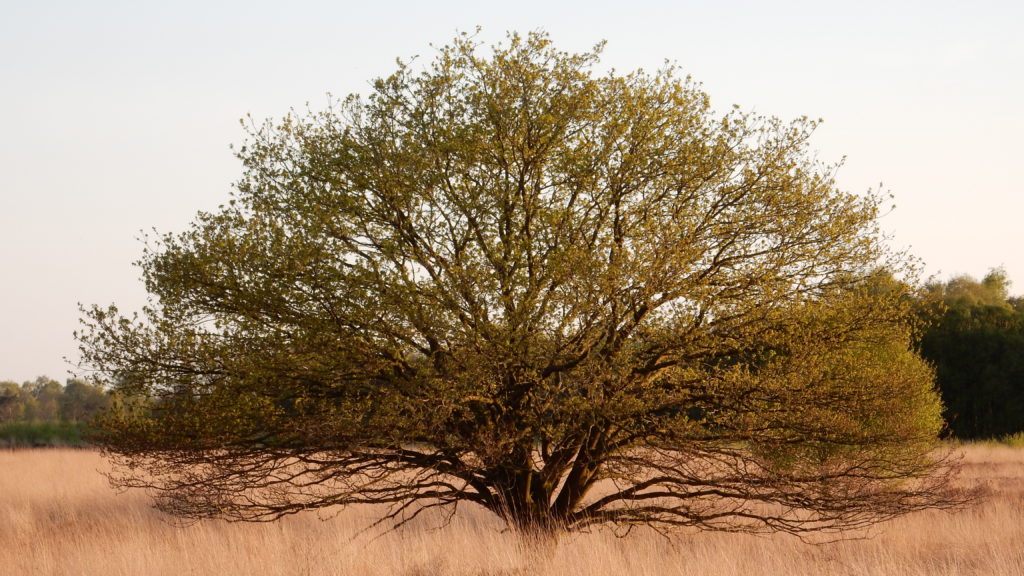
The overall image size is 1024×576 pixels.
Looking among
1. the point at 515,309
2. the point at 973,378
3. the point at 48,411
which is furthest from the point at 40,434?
the point at 48,411

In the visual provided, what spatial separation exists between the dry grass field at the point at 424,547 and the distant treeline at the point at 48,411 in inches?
88.2

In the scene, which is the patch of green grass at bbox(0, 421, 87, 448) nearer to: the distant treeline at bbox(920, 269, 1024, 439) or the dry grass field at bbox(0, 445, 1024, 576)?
the dry grass field at bbox(0, 445, 1024, 576)

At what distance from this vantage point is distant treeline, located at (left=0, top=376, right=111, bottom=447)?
42.9 m

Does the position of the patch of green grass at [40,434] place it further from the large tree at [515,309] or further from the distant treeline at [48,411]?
the large tree at [515,309]

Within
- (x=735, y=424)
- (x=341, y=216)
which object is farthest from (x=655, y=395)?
(x=341, y=216)

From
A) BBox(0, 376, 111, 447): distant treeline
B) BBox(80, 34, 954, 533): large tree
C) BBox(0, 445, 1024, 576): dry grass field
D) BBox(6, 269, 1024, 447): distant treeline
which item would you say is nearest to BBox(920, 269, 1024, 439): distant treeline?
BBox(6, 269, 1024, 447): distant treeline

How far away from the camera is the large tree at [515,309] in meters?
11.7

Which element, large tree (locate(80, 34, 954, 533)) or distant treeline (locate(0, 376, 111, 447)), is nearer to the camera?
large tree (locate(80, 34, 954, 533))

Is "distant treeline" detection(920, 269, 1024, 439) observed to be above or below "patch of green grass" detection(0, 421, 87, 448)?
below

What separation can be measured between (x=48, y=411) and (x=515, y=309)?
98543 millimetres

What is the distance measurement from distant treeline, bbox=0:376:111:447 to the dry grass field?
2241 millimetres

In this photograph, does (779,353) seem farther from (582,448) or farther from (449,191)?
(449,191)

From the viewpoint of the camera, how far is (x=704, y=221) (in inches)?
504

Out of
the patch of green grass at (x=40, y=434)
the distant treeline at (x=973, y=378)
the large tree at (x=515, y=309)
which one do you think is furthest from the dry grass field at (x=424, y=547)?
the distant treeline at (x=973, y=378)
